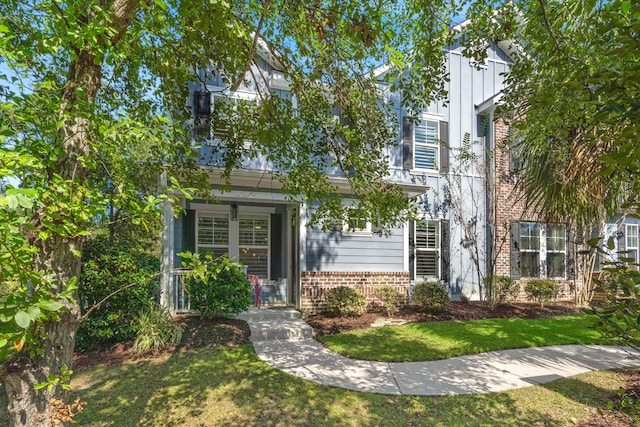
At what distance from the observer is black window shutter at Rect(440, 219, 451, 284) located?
432 inches

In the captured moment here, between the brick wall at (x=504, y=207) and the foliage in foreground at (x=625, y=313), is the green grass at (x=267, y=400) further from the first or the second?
the brick wall at (x=504, y=207)

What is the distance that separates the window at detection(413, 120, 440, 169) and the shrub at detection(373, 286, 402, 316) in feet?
13.5

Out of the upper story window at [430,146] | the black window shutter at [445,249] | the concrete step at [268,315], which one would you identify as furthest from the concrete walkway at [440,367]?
the upper story window at [430,146]

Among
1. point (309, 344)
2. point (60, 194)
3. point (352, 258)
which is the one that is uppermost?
point (60, 194)

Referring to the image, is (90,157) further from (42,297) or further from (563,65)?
(563,65)

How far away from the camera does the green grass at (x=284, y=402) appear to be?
373cm

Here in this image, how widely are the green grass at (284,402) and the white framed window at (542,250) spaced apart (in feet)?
23.7

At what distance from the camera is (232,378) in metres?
4.85

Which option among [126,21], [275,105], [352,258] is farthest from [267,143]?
[352,258]

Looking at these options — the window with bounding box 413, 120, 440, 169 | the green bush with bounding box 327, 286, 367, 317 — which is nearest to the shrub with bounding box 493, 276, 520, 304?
the window with bounding box 413, 120, 440, 169


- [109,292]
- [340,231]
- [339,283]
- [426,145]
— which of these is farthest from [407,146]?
[109,292]

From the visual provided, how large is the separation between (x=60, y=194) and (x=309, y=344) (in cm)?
536

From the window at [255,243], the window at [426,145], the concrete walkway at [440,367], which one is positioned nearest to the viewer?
the concrete walkway at [440,367]

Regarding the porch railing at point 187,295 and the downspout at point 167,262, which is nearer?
the downspout at point 167,262
